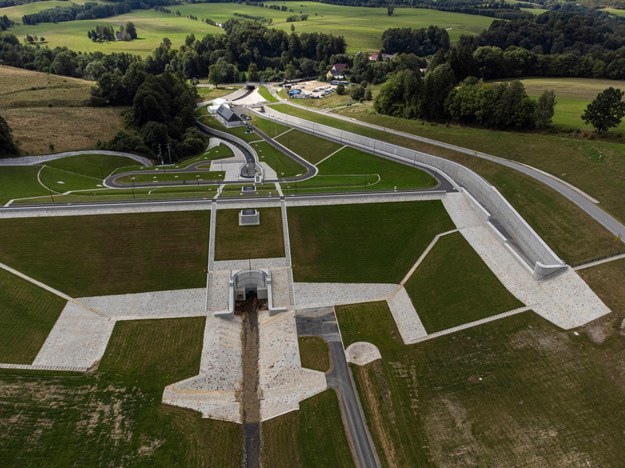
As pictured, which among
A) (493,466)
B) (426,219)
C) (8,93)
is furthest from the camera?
(8,93)

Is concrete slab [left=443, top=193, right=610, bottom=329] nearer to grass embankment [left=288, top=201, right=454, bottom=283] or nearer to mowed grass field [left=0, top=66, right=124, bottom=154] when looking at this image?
grass embankment [left=288, top=201, right=454, bottom=283]

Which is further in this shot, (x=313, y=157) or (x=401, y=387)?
(x=313, y=157)

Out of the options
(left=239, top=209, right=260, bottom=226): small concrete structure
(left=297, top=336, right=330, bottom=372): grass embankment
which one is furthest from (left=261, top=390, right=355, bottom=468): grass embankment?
(left=239, top=209, right=260, bottom=226): small concrete structure

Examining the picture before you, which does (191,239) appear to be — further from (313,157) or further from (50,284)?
(313,157)

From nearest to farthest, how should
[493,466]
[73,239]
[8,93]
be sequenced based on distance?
[493,466], [73,239], [8,93]

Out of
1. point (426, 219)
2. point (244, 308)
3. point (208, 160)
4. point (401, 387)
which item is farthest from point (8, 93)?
point (401, 387)

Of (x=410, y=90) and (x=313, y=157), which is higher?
(x=410, y=90)

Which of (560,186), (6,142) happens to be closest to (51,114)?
(6,142)
